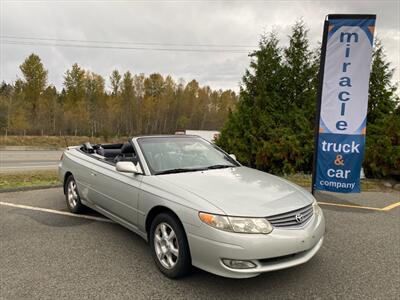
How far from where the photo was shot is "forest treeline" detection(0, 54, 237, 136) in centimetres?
4050

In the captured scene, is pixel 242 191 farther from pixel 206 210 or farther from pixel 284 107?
pixel 284 107

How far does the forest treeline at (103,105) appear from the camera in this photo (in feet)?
133

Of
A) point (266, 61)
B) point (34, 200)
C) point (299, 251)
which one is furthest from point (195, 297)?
point (266, 61)

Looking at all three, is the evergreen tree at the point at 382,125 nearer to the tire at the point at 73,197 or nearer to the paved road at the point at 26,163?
the tire at the point at 73,197

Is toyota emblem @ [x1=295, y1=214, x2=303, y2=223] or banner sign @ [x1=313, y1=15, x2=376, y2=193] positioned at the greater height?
banner sign @ [x1=313, y1=15, x2=376, y2=193]

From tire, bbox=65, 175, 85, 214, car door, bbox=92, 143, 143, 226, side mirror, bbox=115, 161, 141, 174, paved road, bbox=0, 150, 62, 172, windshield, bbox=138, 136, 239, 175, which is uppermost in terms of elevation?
windshield, bbox=138, 136, 239, 175

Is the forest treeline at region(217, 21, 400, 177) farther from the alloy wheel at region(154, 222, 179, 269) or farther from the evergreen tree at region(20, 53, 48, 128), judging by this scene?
the evergreen tree at region(20, 53, 48, 128)

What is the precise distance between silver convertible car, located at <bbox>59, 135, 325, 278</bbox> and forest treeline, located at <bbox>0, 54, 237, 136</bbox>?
86.4 feet

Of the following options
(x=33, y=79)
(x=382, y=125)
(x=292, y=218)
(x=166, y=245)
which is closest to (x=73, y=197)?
(x=166, y=245)

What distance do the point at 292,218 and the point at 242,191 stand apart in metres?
0.54

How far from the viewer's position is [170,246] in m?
2.84

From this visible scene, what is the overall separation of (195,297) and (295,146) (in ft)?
24.4

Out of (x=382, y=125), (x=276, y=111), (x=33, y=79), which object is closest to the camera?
(x=382, y=125)

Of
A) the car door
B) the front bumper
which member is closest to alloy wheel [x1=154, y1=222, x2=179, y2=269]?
the front bumper
